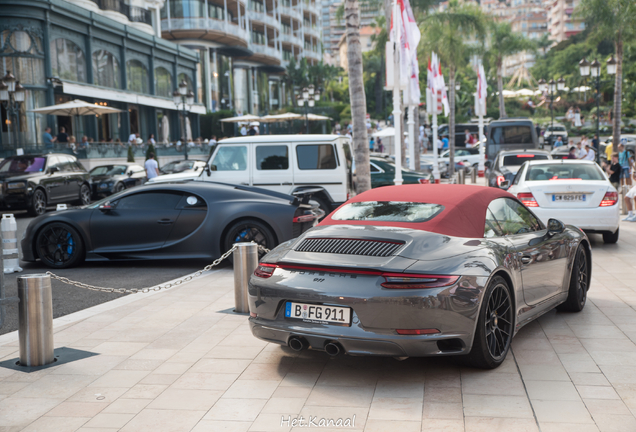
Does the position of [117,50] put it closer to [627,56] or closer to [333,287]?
[333,287]

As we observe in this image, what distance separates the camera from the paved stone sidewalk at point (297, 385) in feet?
13.3

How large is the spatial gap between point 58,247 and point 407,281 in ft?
23.5

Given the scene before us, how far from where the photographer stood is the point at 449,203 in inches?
210

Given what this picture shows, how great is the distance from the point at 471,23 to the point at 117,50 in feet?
66.3

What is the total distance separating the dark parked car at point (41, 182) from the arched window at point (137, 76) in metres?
19.6

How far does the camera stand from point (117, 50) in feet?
129

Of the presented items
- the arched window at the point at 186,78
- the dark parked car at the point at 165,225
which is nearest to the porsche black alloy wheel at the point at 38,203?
the dark parked car at the point at 165,225

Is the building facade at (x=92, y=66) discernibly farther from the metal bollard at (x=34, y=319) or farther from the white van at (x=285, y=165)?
the metal bollard at (x=34, y=319)

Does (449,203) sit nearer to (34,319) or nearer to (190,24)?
(34,319)

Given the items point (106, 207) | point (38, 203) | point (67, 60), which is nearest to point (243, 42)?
point (67, 60)

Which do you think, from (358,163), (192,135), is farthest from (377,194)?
(192,135)

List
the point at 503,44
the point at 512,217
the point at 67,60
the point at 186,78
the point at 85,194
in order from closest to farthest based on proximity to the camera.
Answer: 1. the point at 512,217
2. the point at 85,194
3. the point at 67,60
4. the point at 186,78
5. the point at 503,44

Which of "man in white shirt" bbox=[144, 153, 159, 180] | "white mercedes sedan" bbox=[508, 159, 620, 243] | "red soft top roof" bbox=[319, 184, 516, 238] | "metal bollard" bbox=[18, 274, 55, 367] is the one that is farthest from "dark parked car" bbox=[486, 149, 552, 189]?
"metal bollard" bbox=[18, 274, 55, 367]

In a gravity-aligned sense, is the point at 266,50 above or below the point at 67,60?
above
